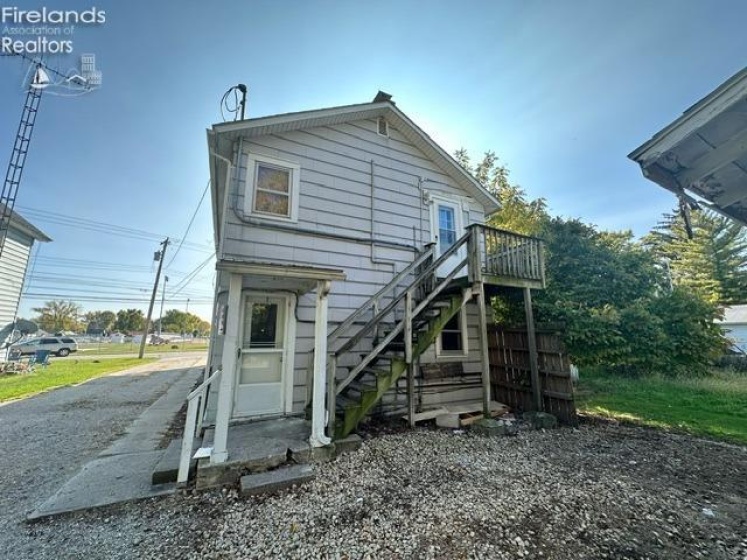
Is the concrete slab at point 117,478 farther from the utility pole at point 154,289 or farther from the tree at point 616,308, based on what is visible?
the utility pole at point 154,289

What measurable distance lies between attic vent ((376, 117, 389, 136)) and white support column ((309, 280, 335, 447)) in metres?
4.66

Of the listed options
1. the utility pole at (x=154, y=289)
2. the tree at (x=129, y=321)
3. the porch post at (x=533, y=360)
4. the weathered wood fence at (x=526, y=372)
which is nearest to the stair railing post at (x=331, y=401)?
the porch post at (x=533, y=360)

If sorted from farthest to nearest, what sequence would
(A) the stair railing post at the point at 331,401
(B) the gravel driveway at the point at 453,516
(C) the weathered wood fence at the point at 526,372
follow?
(C) the weathered wood fence at the point at 526,372 < (A) the stair railing post at the point at 331,401 < (B) the gravel driveway at the point at 453,516

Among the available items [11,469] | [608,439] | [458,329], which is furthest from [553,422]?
[11,469]

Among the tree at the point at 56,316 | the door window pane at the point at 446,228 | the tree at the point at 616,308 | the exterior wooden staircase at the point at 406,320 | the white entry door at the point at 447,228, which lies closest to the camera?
the exterior wooden staircase at the point at 406,320

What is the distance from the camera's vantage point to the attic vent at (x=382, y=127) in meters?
7.15

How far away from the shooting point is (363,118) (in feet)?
22.7

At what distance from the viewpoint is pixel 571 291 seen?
10.5 meters

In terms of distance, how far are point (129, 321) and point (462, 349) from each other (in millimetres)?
78362

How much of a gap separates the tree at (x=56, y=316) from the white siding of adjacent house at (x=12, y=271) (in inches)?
2250

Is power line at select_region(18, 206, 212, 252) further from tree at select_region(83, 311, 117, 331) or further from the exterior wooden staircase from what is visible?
tree at select_region(83, 311, 117, 331)

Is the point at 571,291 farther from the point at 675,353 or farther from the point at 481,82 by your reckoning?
the point at 481,82

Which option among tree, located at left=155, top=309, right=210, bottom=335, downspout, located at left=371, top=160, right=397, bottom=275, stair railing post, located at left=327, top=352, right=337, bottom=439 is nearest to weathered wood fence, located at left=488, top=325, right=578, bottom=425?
downspout, located at left=371, top=160, right=397, bottom=275

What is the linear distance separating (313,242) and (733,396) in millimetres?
11153
